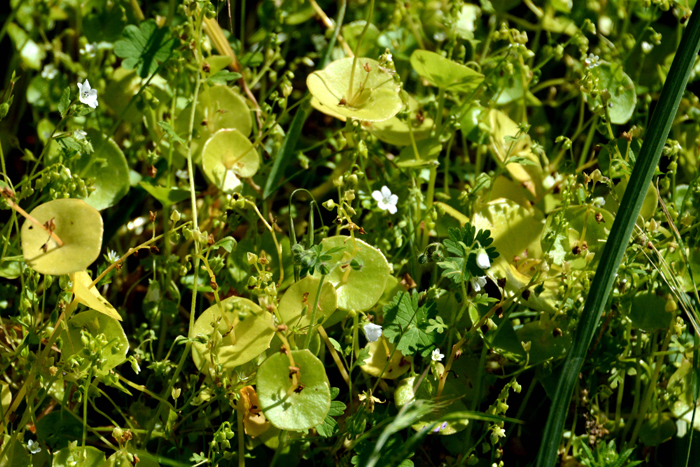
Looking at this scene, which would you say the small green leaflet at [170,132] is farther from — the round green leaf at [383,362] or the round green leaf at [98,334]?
the round green leaf at [383,362]

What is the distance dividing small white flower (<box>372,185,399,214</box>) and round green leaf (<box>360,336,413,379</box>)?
22 cm

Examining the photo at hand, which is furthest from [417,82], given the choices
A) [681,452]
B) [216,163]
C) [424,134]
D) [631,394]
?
[681,452]

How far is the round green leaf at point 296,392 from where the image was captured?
34.5 inches

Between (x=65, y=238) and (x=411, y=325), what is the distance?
1.70ft

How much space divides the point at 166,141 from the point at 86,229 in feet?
1.37

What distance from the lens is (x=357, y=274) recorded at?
3.30 ft

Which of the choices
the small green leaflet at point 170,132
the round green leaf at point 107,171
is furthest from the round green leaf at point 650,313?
the round green leaf at point 107,171

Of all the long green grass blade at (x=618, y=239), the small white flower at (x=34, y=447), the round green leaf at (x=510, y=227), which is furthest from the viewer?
the round green leaf at (x=510, y=227)

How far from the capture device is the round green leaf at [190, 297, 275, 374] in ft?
3.02

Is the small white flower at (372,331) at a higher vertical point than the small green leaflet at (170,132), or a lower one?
lower

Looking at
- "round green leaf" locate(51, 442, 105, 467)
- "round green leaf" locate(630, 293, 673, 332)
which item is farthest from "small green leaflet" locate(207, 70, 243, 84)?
"round green leaf" locate(630, 293, 673, 332)

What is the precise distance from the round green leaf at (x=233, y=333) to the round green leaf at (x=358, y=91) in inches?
15.0

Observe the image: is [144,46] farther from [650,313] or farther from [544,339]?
[650,313]

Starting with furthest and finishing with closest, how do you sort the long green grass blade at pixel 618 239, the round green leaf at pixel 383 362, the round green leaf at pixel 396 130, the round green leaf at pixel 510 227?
the round green leaf at pixel 396 130 → the round green leaf at pixel 510 227 → the round green leaf at pixel 383 362 → the long green grass blade at pixel 618 239
